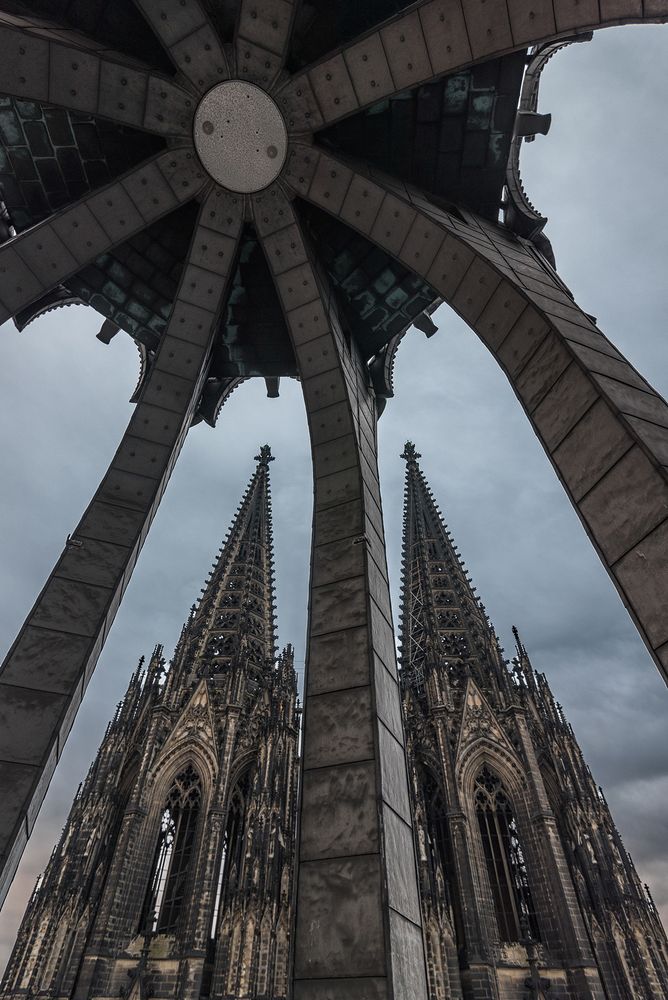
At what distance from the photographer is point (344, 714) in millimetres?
6141

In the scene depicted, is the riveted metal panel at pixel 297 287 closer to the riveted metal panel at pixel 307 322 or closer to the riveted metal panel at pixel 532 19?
the riveted metal panel at pixel 307 322

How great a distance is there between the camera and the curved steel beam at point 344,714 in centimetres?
471

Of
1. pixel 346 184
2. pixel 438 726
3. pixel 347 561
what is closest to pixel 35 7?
pixel 346 184

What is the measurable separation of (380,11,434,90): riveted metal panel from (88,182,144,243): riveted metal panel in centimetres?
421

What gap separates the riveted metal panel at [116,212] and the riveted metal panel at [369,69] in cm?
369

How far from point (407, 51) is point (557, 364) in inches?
185

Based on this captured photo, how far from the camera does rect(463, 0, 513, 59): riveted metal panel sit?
23.2ft

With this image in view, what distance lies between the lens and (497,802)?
83.5 ft

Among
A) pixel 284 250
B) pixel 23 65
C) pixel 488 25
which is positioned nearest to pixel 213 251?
pixel 284 250

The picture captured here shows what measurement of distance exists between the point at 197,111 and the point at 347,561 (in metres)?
6.75

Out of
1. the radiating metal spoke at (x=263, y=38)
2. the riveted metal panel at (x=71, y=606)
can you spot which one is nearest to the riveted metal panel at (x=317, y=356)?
the radiating metal spoke at (x=263, y=38)

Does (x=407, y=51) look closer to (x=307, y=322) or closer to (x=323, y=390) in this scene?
(x=307, y=322)

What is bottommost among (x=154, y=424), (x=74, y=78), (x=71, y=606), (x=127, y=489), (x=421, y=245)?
(x=71, y=606)

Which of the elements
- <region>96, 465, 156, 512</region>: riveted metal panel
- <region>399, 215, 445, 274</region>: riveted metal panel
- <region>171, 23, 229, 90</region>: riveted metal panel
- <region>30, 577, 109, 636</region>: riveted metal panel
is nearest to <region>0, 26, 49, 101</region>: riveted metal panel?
<region>171, 23, 229, 90</region>: riveted metal panel
